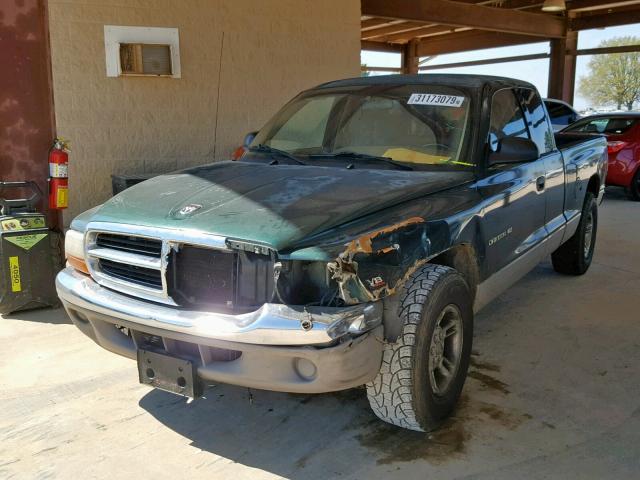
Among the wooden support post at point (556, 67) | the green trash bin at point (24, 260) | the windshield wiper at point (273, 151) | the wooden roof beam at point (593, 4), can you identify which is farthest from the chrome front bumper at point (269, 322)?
the wooden support post at point (556, 67)

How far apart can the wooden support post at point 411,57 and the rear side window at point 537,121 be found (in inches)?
659

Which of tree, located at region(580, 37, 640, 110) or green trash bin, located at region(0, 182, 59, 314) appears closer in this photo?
green trash bin, located at region(0, 182, 59, 314)

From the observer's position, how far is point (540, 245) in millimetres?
4391

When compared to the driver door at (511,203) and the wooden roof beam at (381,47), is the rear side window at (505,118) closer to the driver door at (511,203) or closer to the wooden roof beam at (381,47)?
the driver door at (511,203)

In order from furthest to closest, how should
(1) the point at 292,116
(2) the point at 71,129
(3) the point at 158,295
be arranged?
(2) the point at 71,129, (1) the point at 292,116, (3) the point at 158,295

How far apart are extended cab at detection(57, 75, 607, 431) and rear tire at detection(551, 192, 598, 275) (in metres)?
1.71

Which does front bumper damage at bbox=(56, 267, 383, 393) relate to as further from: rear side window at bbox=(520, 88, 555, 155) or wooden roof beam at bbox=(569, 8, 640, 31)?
wooden roof beam at bbox=(569, 8, 640, 31)

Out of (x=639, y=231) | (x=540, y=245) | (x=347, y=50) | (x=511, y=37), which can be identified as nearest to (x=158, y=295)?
(x=540, y=245)

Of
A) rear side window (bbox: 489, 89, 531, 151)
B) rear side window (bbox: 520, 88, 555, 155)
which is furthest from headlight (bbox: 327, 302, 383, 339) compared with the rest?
rear side window (bbox: 520, 88, 555, 155)

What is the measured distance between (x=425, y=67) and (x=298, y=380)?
897 inches

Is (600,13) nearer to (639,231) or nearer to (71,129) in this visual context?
(639,231)

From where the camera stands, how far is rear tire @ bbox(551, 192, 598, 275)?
554cm

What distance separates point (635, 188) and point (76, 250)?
10.2 m

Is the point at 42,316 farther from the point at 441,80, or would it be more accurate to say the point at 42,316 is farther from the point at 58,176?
the point at 441,80
